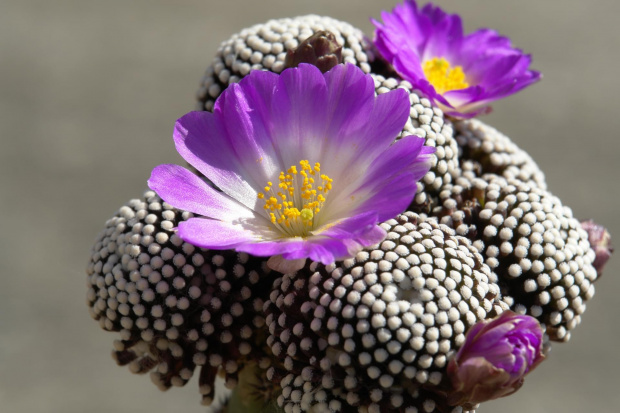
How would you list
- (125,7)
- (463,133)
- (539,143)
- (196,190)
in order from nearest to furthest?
(196,190), (463,133), (539,143), (125,7)

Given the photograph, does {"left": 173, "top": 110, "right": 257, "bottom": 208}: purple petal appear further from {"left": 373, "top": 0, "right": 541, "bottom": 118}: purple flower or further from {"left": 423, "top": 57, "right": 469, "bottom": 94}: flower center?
{"left": 423, "top": 57, "right": 469, "bottom": 94}: flower center

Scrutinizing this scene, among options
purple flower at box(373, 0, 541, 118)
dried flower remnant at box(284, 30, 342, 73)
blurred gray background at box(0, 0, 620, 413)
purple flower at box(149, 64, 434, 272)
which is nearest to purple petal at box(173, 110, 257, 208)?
purple flower at box(149, 64, 434, 272)

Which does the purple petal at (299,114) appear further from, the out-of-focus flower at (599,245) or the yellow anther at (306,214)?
the out-of-focus flower at (599,245)

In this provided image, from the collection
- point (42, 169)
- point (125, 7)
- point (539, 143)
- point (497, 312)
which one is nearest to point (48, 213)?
point (42, 169)

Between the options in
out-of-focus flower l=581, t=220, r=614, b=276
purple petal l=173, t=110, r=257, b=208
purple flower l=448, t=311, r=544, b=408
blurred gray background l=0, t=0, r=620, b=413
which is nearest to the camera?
purple flower l=448, t=311, r=544, b=408

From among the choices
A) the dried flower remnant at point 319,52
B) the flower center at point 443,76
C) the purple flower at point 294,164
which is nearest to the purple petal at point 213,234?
the purple flower at point 294,164

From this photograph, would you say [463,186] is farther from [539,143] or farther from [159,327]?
[539,143]

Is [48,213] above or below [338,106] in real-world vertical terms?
below
